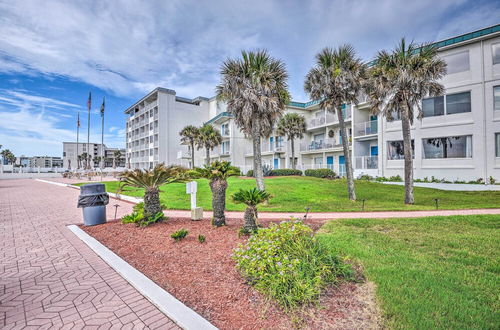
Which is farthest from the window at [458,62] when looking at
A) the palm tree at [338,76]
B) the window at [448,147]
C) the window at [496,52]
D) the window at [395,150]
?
the palm tree at [338,76]

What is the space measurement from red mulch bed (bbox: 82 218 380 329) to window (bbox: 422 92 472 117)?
21.4 m

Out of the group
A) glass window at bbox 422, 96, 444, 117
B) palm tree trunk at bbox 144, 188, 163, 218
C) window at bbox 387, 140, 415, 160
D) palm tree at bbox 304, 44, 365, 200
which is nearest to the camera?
palm tree trunk at bbox 144, 188, 163, 218

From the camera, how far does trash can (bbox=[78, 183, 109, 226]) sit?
27.8ft

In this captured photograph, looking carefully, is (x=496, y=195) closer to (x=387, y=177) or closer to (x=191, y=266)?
Answer: (x=387, y=177)

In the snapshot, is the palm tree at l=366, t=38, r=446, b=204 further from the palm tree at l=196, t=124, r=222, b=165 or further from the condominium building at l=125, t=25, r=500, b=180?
the palm tree at l=196, t=124, r=222, b=165

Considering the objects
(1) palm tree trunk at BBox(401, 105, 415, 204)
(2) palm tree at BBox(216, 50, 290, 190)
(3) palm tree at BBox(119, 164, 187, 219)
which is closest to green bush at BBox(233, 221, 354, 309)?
(3) palm tree at BBox(119, 164, 187, 219)

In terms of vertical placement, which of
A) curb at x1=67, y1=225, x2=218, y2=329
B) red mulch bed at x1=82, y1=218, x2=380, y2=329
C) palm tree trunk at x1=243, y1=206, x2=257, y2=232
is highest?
palm tree trunk at x1=243, y1=206, x2=257, y2=232

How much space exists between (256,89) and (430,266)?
11419mm

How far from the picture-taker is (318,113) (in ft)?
113

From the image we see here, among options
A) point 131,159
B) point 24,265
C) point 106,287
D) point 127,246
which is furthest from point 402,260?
point 131,159

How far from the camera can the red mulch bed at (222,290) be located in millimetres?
3029

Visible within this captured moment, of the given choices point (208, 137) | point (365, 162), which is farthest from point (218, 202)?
point (208, 137)

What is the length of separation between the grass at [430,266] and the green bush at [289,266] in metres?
0.71

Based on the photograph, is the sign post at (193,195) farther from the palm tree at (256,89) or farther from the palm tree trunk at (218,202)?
the palm tree at (256,89)
